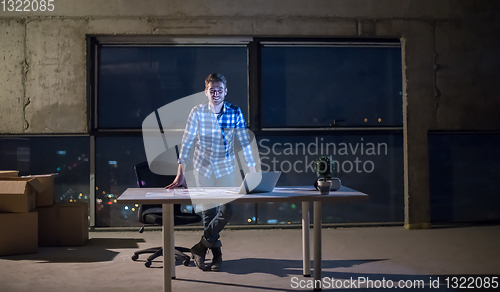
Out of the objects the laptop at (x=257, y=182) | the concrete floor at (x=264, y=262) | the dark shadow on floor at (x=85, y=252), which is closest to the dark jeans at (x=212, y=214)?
the concrete floor at (x=264, y=262)

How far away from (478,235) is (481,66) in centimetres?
202

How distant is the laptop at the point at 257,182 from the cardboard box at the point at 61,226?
2.32 metres

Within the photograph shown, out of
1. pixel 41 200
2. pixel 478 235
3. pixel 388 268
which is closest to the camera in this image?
pixel 388 268

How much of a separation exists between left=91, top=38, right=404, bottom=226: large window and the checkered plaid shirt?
1.74m

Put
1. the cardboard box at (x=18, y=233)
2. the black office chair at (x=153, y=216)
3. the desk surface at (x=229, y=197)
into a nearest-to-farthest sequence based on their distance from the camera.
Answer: the desk surface at (x=229, y=197), the black office chair at (x=153, y=216), the cardboard box at (x=18, y=233)

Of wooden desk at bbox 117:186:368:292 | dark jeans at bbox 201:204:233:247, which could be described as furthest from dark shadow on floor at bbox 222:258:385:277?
wooden desk at bbox 117:186:368:292

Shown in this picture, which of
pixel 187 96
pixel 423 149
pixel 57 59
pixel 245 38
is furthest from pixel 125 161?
pixel 423 149

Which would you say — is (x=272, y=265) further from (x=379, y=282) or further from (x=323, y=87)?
(x=323, y=87)

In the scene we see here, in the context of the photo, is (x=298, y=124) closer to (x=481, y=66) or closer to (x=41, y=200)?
(x=481, y=66)

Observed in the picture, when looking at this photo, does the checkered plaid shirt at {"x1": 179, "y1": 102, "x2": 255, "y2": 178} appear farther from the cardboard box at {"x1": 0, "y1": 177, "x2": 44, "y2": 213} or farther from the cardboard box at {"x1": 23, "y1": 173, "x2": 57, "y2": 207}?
the cardboard box at {"x1": 23, "y1": 173, "x2": 57, "y2": 207}

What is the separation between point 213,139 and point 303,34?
234 centimetres

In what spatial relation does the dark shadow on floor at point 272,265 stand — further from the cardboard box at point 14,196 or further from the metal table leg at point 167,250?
the cardboard box at point 14,196

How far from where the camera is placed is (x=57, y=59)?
518cm

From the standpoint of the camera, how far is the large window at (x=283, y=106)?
5.30 metres
